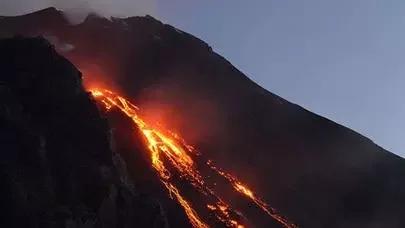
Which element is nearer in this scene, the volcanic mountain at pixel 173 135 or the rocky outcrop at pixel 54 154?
the rocky outcrop at pixel 54 154

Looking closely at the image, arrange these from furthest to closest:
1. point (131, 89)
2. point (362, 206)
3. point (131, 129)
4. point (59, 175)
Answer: point (131, 89) < point (362, 206) < point (131, 129) < point (59, 175)

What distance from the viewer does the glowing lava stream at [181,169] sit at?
69.2 metres

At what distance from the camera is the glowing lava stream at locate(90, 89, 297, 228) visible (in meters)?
69.2

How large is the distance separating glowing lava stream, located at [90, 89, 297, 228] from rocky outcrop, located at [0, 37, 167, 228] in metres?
8.27

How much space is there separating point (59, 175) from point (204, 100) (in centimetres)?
5290

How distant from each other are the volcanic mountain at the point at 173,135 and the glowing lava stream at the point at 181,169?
0.28m

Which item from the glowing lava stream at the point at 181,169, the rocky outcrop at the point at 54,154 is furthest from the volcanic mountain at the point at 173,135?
the glowing lava stream at the point at 181,169

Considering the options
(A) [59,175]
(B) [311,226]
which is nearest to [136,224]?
(A) [59,175]

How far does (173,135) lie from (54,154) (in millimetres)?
33244

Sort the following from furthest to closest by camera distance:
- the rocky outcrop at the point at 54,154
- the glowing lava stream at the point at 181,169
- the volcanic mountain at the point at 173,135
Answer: the glowing lava stream at the point at 181,169
the volcanic mountain at the point at 173,135
the rocky outcrop at the point at 54,154

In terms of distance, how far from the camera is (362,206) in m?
93.9

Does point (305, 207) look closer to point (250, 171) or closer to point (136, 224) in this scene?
point (250, 171)

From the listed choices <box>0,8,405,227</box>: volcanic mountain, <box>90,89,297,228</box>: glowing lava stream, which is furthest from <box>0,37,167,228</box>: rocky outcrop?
<box>90,89,297,228</box>: glowing lava stream

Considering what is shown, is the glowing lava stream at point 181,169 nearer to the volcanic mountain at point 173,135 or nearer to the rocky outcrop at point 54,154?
the volcanic mountain at point 173,135
